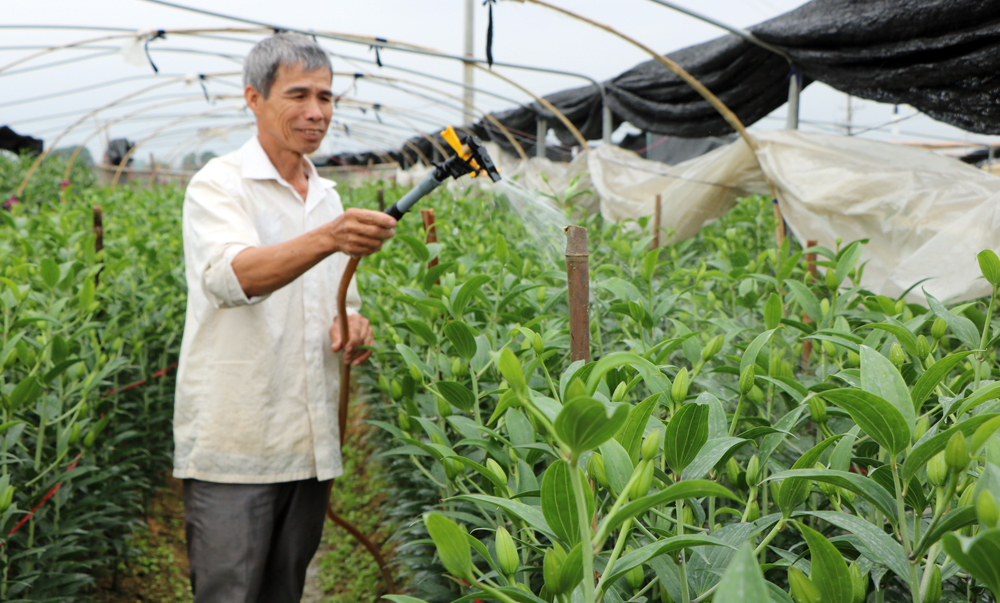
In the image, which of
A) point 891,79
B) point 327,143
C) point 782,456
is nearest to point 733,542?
point 782,456

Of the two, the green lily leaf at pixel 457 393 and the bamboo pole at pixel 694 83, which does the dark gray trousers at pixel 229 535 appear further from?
the bamboo pole at pixel 694 83

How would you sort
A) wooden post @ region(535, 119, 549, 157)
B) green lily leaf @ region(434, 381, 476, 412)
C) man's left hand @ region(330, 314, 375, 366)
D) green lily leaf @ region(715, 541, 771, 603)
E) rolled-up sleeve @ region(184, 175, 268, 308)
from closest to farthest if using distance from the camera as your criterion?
1. green lily leaf @ region(715, 541, 771, 603)
2. green lily leaf @ region(434, 381, 476, 412)
3. rolled-up sleeve @ region(184, 175, 268, 308)
4. man's left hand @ region(330, 314, 375, 366)
5. wooden post @ region(535, 119, 549, 157)

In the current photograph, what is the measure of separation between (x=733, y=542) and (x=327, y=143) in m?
20.2

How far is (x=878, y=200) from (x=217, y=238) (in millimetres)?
2763

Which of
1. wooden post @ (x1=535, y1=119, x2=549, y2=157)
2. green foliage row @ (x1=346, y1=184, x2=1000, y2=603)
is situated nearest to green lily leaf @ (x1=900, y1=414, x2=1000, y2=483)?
green foliage row @ (x1=346, y1=184, x2=1000, y2=603)

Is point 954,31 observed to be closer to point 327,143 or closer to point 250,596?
point 250,596

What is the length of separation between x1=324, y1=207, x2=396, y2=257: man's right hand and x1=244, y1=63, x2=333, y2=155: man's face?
0.48 metres

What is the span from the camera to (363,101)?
34.2 feet

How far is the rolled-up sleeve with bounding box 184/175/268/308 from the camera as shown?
1584mm

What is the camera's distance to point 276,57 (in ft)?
6.00

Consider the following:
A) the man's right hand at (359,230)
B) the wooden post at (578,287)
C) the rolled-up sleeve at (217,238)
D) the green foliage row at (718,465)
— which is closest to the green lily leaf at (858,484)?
the green foliage row at (718,465)

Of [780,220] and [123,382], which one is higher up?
[780,220]

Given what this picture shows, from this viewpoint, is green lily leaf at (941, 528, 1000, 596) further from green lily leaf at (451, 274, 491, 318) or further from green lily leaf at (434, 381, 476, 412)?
green lily leaf at (451, 274, 491, 318)

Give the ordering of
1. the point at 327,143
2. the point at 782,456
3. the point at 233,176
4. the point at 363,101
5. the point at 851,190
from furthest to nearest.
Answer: the point at 327,143 → the point at 363,101 → the point at 851,190 → the point at 233,176 → the point at 782,456
